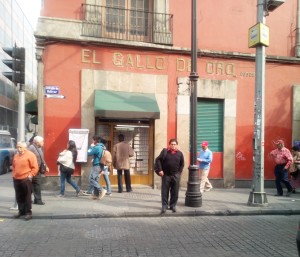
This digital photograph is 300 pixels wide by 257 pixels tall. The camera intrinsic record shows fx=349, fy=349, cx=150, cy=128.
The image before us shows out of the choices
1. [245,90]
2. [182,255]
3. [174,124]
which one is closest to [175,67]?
[174,124]

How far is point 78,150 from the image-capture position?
11.1 m

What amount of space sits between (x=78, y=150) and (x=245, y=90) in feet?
→ 20.7

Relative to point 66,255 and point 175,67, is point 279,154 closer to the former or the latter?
point 175,67

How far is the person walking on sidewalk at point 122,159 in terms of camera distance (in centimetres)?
1085

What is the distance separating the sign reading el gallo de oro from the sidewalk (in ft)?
13.8

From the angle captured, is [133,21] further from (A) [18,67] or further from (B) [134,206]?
(B) [134,206]

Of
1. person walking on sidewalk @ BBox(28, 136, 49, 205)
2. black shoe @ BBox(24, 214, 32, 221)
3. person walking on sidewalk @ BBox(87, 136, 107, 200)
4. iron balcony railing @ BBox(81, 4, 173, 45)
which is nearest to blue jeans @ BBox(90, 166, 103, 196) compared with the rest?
person walking on sidewalk @ BBox(87, 136, 107, 200)

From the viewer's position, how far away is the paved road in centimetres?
556

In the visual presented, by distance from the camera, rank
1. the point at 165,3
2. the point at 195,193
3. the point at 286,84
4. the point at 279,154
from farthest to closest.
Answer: the point at 286,84, the point at 165,3, the point at 279,154, the point at 195,193

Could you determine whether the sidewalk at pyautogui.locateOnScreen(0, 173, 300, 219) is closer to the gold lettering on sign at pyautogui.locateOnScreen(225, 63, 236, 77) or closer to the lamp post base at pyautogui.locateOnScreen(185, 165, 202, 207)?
the lamp post base at pyautogui.locateOnScreen(185, 165, 202, 207)

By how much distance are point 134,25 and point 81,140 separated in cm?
438

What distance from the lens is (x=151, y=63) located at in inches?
467

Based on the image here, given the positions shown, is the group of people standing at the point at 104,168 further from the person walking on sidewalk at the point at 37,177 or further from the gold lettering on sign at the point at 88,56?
the gold lettering on sign at the point at 88,56

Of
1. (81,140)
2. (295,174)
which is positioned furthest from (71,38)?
(295,174)
